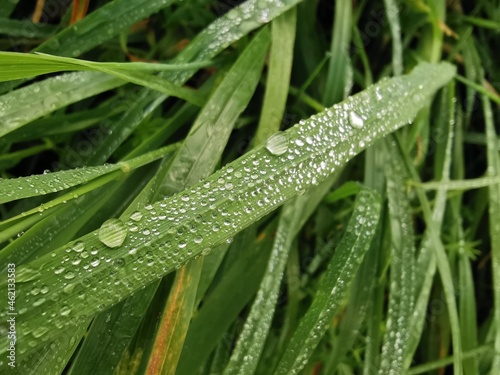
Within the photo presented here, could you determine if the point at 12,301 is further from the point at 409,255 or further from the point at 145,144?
the point at 409,255

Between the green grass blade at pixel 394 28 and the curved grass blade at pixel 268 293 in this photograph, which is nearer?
the curved grass blade at pixel 268 293

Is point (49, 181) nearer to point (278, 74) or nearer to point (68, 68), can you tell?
point (68, 68)

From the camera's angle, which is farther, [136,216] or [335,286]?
[335,286]

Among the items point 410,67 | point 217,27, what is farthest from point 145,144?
point 410,67

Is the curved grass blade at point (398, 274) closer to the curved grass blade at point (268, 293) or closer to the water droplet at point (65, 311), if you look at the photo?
the curved grass blade at point (268, 293)

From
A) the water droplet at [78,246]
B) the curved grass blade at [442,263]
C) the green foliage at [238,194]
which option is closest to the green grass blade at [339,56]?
the green foliage at [238,194]

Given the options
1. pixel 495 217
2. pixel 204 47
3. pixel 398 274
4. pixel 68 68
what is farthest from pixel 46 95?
pixel 495 217

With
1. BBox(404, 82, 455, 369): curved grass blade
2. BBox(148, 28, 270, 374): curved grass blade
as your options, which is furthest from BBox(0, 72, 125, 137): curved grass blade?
BBox(404, 82, 455, 369): curved grass blade

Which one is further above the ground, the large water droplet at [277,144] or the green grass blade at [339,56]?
the green grass blade at [339,56]

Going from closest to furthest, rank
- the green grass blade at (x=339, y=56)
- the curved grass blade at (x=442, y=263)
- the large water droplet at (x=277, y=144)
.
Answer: the large water droplet at (x=277, y=144)
the curved grass blade at (x=442, y=263)
the green grass blade at (x=339, y=56)
